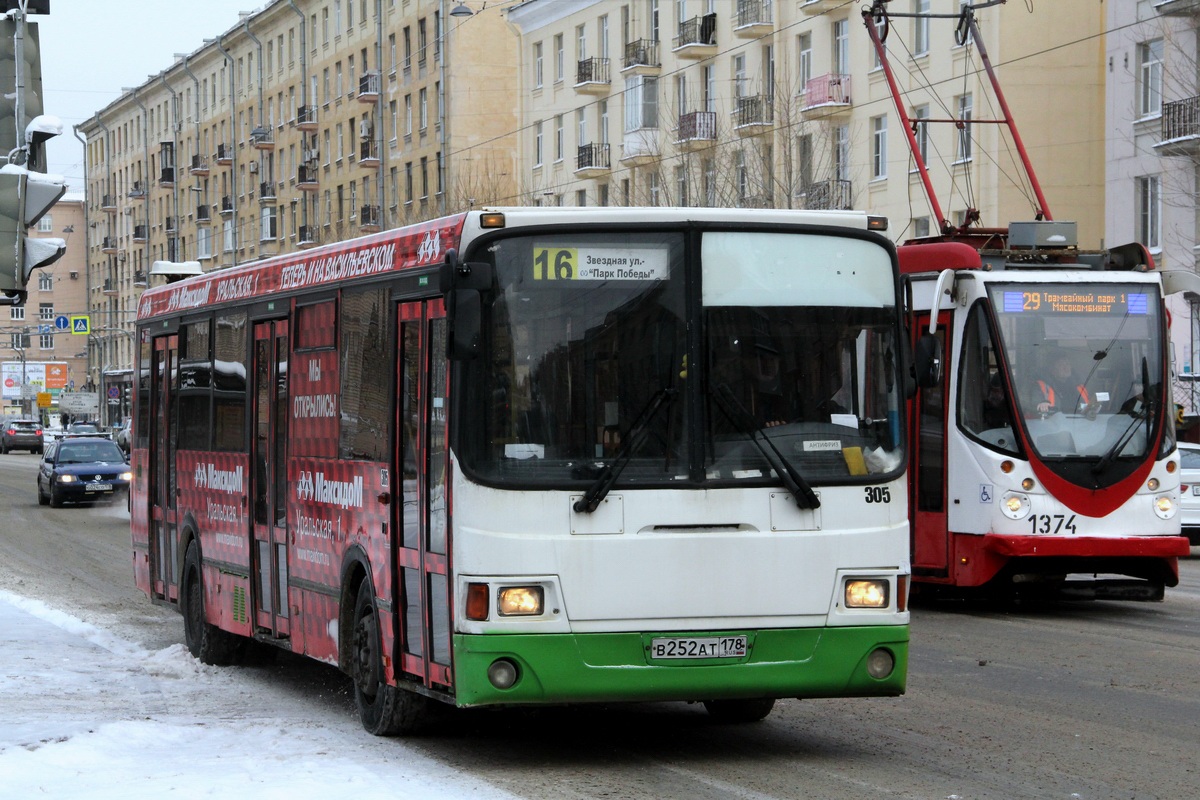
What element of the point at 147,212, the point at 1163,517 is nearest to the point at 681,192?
the point at 1163,517

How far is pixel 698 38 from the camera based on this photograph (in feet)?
188

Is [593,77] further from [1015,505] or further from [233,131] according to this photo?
[1015,505]

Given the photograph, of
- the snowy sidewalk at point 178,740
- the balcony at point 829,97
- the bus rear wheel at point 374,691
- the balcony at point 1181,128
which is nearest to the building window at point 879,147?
the balcony at point 829,97

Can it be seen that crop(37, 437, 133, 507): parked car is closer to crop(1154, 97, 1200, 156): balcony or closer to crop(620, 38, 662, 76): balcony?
crop(1154, 97, 1200, 156): balcony

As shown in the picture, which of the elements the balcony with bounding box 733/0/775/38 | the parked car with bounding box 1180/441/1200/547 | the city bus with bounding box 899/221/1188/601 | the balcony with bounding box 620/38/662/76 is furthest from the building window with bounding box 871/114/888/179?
the city bus with bounding box 899/221/1188/601

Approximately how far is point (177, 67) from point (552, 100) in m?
44.7

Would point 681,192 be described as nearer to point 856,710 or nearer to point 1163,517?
point 1163,517

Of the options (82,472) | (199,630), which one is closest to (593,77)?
(82,472)

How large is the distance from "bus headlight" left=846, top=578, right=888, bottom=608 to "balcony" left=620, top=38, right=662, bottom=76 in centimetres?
5239

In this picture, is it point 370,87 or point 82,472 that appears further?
point 370,87

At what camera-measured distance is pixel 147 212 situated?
118000mm

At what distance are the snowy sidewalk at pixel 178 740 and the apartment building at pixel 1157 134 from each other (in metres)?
28.9

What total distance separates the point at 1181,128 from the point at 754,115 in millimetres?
14131

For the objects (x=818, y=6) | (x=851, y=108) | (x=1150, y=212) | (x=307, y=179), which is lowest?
(x=1150, y=212)
